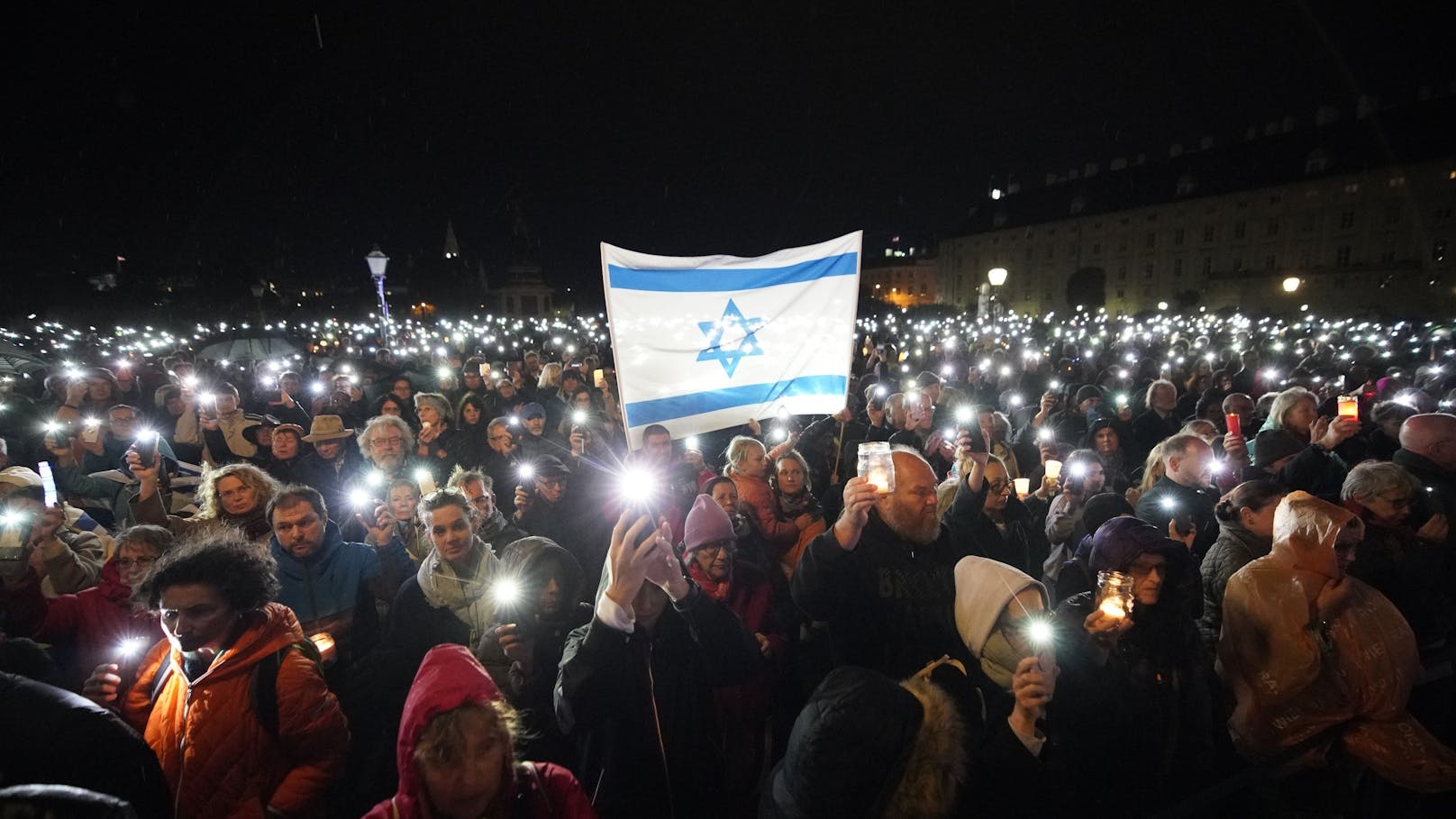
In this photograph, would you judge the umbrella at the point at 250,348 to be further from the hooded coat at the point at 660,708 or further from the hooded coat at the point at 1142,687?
the hooded coat at the point at 1142,687

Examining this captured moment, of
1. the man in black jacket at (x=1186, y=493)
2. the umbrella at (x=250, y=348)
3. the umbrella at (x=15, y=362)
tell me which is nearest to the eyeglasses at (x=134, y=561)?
the man in black jacket at (x=1186, y=493)

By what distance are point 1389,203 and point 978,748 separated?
6300 centimetres

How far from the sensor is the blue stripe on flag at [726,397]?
145 inches

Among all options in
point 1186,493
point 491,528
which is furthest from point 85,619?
point 1186,493

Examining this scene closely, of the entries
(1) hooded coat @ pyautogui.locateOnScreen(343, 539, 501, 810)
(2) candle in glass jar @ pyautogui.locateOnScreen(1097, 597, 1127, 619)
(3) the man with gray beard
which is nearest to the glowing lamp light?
(1) hooded coat @ pyautogui.locateOnScreen(343, 539, 501, 810)

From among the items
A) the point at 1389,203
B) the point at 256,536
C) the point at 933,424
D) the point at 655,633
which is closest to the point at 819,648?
the point at 655,633

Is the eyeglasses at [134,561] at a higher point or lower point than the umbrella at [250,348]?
lower

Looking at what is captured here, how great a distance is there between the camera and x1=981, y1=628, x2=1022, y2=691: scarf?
242 cm

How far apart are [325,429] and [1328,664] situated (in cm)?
677

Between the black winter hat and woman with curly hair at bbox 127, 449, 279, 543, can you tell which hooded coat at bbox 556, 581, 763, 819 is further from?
woman with curly hair at bbox 127, 449, 279, 543

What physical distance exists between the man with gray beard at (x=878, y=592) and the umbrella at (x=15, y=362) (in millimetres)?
15700

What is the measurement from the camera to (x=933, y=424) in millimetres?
8383

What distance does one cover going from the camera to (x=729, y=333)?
163 inches

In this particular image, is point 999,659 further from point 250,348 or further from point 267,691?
point 250,348
